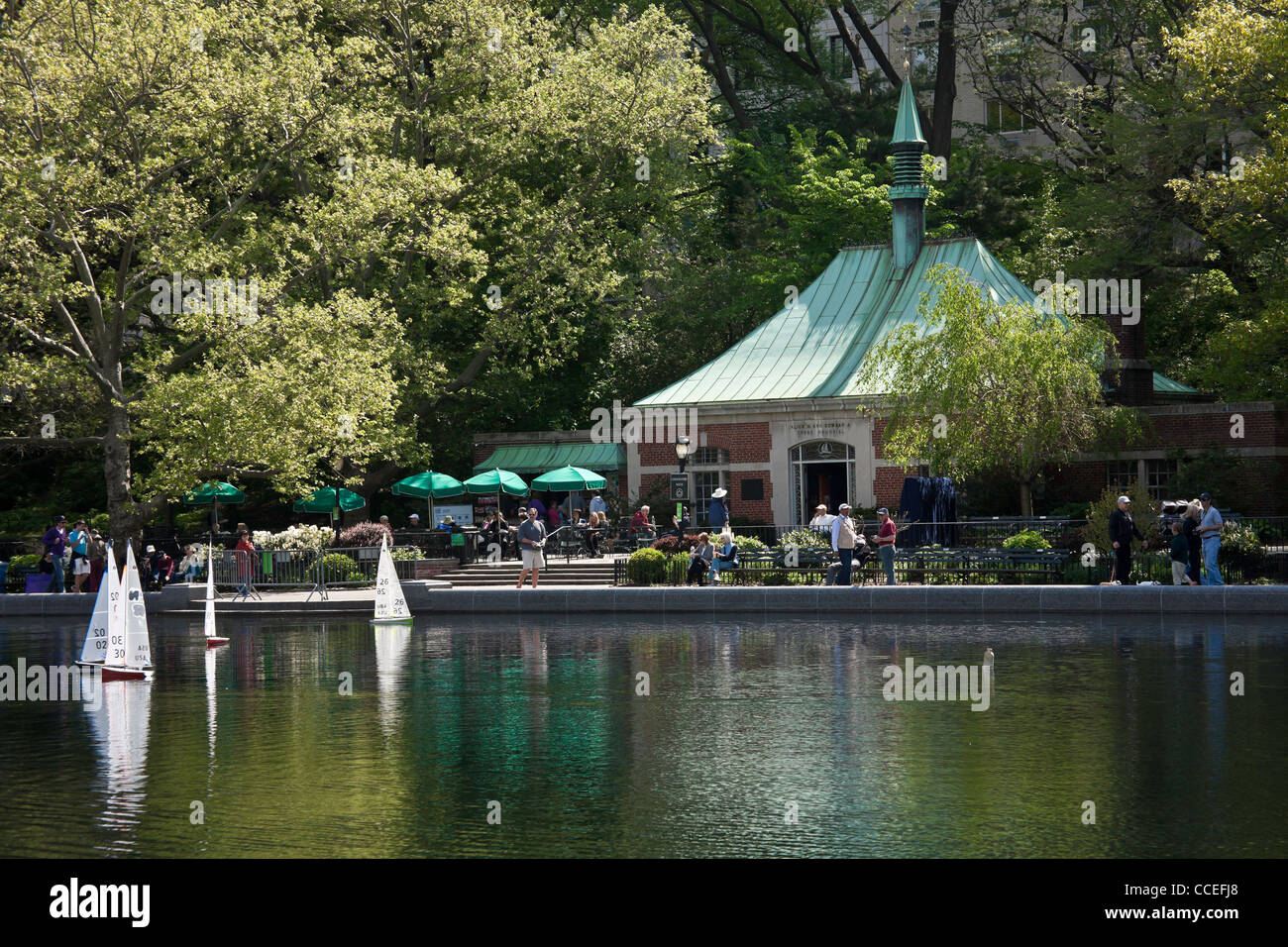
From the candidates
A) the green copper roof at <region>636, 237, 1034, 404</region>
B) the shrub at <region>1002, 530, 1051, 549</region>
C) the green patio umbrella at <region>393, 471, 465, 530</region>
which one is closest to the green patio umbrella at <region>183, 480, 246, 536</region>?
the green patio umbrella at <region>393, 471, 465, 530</region>

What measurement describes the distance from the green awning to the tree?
1136 cm

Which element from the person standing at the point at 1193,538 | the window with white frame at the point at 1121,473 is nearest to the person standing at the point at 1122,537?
the person standing at the point at 1193,538

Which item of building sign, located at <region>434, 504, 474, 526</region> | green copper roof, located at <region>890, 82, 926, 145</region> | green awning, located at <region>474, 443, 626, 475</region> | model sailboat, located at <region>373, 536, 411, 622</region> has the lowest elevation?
model sailboat, located at <region>373, 536, 411, 622</region>

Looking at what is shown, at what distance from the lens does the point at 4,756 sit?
12781 mm

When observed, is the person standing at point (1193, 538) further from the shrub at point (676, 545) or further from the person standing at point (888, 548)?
the shrub at point (676, 545)

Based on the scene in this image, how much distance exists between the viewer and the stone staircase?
34.2 metres

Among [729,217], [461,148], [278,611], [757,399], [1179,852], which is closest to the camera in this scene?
[1179,852]

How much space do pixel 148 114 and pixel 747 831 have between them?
105ft

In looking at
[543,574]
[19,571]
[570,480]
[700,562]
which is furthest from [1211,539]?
[19,571]

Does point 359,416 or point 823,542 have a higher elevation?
point 359,416

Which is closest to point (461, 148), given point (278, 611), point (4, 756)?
point (278, 611)

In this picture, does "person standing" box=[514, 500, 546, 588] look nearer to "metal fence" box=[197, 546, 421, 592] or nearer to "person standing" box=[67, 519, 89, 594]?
"metal fence" box=[197, 546, 421, 592]

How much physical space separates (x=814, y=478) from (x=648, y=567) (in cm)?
1147

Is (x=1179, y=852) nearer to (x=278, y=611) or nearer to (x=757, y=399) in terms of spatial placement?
(x=278, y=611)
